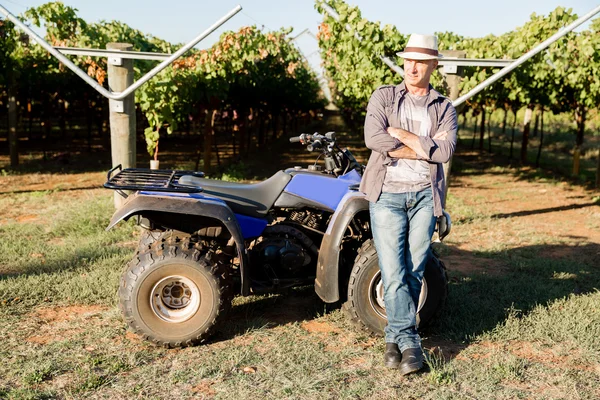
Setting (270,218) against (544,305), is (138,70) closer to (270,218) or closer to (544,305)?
(270,218)

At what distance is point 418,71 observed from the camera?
10.9ft

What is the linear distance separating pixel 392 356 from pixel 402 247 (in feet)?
2.08

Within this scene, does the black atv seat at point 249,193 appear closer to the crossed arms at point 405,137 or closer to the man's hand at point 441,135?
the crossed arms at point 405,137

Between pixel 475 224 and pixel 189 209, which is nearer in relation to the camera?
pixel 189 209

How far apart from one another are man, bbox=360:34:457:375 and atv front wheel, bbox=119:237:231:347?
1061 millimetres

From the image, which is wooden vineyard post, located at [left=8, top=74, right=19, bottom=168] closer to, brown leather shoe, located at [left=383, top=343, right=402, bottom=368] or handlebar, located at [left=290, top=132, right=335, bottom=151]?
handlebar, located at [left=290, top=132, right=335, bottom=151]

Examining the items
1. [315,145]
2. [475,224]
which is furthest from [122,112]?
[475,224]

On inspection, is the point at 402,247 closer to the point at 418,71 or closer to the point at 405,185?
the point at 405,185

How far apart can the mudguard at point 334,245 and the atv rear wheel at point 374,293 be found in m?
0.13

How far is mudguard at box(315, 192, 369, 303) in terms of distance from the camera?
150 inches

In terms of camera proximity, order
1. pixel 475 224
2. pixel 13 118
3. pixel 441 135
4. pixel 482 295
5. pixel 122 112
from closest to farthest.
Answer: pixel 441 135 → pixel 482 295 → pixel 122 112 → pixel 475 224 → pixel 13 118

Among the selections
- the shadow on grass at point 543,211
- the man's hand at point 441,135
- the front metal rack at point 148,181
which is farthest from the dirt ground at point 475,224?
the man's hand at point 441,135

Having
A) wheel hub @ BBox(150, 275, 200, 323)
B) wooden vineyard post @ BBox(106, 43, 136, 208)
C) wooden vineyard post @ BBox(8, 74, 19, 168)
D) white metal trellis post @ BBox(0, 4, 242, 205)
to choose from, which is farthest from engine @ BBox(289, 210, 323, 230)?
wooden vineyard post @ BBox(8, 74, 19, 168)

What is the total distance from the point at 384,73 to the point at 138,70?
3907 millimetres
